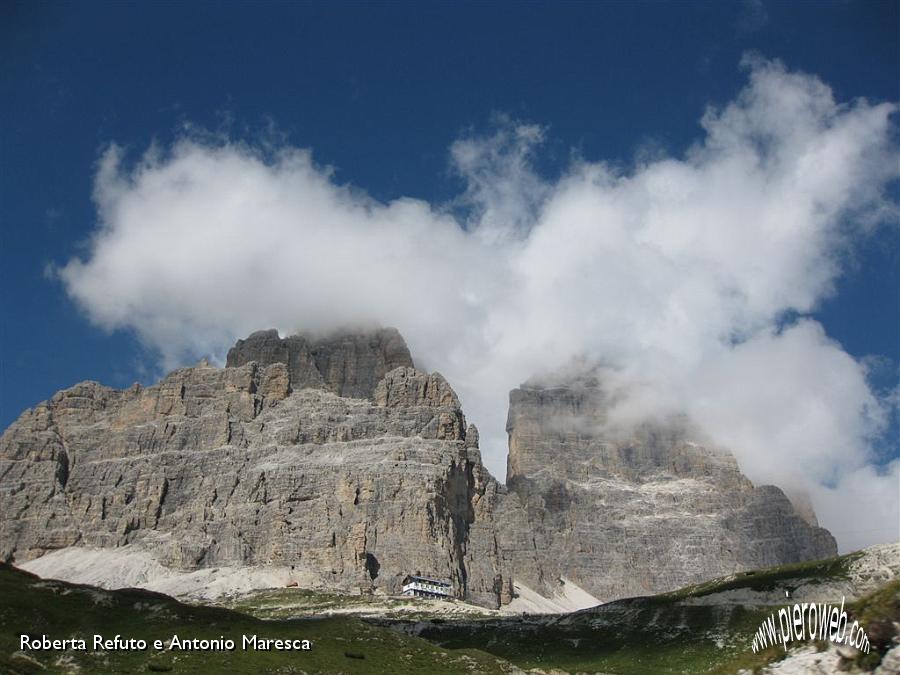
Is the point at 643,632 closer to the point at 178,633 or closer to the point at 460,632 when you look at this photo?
the point at 460,632

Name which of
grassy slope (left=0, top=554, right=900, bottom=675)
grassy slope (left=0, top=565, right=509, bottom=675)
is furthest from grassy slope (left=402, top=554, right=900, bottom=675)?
grassy slope (left=0, top=565, right=509, bottom=675)

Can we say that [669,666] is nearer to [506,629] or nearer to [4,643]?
[506,629]

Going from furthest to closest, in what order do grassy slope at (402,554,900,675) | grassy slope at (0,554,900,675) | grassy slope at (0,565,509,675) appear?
1. grassy slope at (402,554,900,675)
2. grassy slope at (0,554,900,675)
3. grassy slope at (0,565,509,675)

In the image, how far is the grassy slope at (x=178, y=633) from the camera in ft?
196

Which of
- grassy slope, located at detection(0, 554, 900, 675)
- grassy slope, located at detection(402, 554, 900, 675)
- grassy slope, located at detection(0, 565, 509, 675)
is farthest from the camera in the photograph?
grassy slope, located at detection(402, 554, 900, 675)

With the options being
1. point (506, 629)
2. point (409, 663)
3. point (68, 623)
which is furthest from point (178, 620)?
point (506, 629)

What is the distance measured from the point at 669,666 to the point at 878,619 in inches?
2728

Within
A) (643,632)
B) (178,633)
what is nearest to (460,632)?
(643,632)

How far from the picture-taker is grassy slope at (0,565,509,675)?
5978 centimetres

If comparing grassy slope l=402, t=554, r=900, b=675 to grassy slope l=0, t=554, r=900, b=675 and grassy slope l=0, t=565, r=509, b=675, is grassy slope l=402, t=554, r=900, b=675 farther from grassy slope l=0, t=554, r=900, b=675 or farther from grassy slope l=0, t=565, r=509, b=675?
grassy slope l=0, t=565, r=509, b=675

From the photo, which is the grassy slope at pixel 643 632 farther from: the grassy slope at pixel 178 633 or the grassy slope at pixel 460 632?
the grassy slope at pixel 178 633

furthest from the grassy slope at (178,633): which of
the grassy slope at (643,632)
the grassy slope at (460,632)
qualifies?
the grassy slope at (643,632)

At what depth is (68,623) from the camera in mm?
71875

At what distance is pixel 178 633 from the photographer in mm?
69562
